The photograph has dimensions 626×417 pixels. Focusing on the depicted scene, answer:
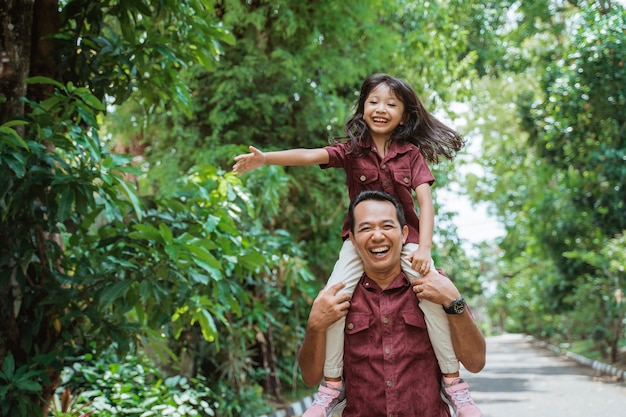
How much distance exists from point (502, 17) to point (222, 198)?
12.0 m

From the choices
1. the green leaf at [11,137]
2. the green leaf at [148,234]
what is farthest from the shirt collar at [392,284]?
the green leaf at [11,137]

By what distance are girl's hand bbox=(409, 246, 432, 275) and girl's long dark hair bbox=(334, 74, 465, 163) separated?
54 centimetres

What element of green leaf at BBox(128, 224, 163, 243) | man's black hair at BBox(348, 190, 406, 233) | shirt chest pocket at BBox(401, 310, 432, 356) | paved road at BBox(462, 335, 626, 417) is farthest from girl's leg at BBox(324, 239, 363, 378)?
paved road at BBox(462, 335, 626, 417)

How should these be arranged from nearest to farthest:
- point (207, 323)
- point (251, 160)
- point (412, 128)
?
point (251, 160) → point (412, 128) → point (207, 323)

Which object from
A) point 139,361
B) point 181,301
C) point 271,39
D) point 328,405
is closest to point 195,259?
point 181,301

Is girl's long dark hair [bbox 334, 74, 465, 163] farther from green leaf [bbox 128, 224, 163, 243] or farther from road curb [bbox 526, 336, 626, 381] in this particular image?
road curb [bbox 526, 336, 626, 381]

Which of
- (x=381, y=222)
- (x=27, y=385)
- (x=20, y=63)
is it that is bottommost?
(x=27, y=385)

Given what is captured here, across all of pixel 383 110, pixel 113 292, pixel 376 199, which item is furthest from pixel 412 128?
pixel 113 292

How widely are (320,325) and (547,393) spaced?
9760 mm

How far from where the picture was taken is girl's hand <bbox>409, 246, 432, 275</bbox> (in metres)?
2.74

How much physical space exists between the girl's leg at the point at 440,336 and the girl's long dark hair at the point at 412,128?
72 centimetres

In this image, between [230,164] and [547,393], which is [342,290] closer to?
[230,164]

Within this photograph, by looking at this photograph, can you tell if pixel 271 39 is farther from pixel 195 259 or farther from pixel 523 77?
pixel 523 77

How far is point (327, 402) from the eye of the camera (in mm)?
2723
